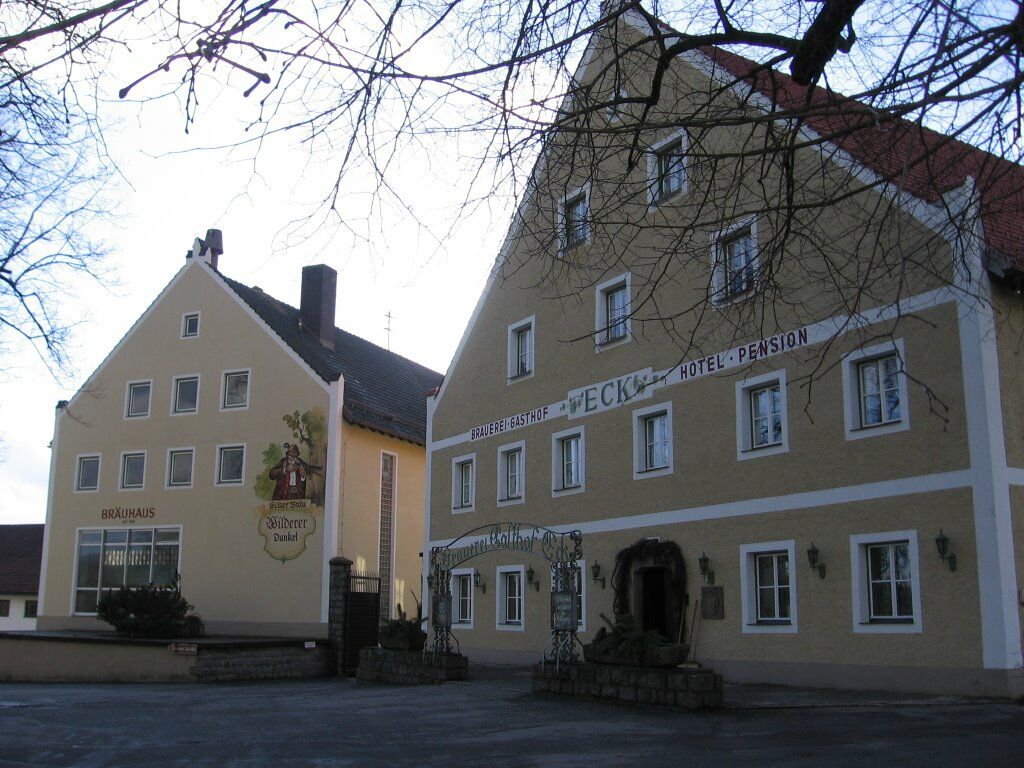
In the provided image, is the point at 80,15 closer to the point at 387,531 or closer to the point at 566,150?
the point at 566,150

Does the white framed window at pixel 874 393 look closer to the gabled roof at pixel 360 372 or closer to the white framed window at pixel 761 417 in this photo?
the white framed window at pixel 761 417

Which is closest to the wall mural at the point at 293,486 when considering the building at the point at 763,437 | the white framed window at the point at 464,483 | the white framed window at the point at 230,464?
the white framed window at the point at 230,464

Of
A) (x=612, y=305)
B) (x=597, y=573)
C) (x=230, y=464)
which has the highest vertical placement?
(x=612, y=305)

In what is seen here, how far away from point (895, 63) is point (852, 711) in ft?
31.6

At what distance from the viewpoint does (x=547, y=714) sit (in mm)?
14438

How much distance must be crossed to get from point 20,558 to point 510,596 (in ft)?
97.8

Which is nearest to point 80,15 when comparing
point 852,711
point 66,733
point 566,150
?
point 566,150

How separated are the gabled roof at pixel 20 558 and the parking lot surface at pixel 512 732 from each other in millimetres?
27976

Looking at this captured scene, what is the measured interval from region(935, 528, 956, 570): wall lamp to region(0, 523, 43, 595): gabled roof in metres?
36.1

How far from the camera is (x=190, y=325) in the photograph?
35.3 meters

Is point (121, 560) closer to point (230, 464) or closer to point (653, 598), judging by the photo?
point (230, 464)

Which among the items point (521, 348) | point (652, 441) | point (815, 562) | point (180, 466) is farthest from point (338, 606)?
point (815, 562)

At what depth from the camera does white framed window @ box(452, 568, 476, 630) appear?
26.9 meters

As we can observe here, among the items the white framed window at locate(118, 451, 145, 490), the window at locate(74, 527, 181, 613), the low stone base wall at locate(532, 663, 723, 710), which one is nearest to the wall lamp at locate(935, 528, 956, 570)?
the low stone base wall at locate(532, 663, 723, 710)
